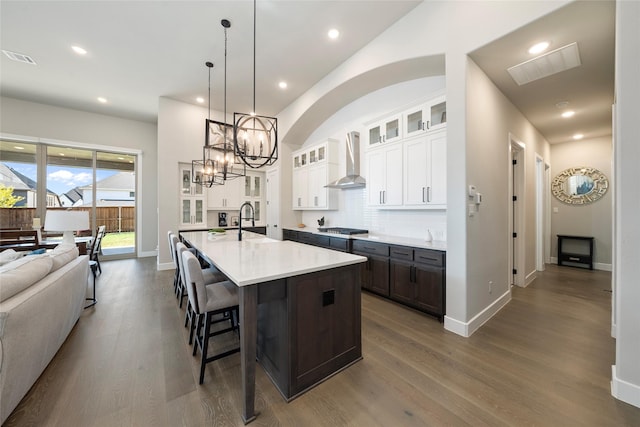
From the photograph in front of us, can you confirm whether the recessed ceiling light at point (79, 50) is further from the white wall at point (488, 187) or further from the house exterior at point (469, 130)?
the white wall at point (488, 187)

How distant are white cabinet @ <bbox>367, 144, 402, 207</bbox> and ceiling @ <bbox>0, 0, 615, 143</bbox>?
1365 millimetres

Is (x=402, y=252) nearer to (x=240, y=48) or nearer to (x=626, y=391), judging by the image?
(x=626, y=391)

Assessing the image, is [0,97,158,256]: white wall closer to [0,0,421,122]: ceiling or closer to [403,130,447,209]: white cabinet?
[0,0,421,122]: ceiling

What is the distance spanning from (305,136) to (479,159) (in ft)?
13.0

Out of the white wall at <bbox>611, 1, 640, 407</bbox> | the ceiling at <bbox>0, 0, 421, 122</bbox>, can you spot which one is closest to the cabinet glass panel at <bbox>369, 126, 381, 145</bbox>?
the ceiling at <bbox>0, 0, 421, 122</bbox>

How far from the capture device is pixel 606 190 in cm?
491

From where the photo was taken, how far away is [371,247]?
139 inches

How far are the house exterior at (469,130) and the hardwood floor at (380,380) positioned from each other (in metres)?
0.28

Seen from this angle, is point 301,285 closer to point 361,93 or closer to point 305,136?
point 361,93

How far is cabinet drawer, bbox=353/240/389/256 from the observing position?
3348mm

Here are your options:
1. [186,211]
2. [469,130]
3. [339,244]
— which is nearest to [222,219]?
[186,211]

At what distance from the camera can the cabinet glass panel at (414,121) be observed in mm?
3180

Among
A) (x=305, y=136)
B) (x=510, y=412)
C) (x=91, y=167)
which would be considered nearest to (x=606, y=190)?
(x=510, y=412)

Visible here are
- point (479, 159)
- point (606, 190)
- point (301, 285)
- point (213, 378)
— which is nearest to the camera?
point (301, 285)
